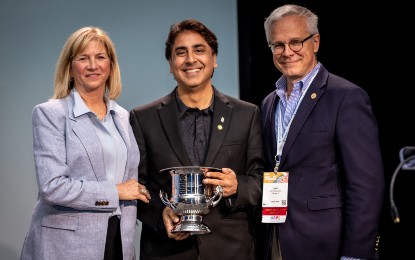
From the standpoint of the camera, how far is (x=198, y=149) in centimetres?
346

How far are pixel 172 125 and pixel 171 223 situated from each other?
0.53m

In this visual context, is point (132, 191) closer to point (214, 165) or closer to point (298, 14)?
point (214, 165)

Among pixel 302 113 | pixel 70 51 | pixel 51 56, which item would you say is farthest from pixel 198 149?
pixel 51 56

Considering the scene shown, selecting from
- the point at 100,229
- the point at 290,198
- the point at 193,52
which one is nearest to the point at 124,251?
the point at 100,229

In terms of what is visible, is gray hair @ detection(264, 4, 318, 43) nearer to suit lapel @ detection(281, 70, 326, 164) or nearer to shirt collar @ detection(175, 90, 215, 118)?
suit lapel @ detection(281, 70, 326, 164)

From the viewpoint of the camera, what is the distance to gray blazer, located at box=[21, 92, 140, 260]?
3.21 metres

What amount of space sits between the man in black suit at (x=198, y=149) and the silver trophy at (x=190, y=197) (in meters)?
0.11

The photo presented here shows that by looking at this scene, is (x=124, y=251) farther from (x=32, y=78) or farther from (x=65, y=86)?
(x=32, y=78)

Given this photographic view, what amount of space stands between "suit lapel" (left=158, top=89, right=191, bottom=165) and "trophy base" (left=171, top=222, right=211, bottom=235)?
13.9 inches

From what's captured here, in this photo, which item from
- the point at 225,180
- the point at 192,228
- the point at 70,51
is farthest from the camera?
the point at 70,51

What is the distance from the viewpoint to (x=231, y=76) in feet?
16.8

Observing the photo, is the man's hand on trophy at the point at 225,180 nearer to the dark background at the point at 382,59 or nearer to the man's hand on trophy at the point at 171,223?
the man's hand on trophy at the point at 171,223

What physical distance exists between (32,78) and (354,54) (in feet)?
8.05

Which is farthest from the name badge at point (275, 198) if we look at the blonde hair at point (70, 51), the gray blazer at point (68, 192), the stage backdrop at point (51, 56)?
the stage backdrop at point (51, 56)
